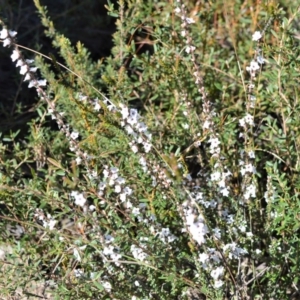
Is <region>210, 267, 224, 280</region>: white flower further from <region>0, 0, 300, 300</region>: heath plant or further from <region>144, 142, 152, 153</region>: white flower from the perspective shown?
<region>144, 142, 152, 153</region>: white flower

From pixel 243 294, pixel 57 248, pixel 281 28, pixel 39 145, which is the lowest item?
pixel 243 294

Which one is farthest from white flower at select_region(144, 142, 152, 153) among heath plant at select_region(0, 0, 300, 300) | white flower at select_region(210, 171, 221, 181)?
white flower at select_region(210, 171, 221, 181)

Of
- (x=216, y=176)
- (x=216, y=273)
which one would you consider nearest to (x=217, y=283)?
(x=216, y=273)

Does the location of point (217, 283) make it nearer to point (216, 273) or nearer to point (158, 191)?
point (216, 273)

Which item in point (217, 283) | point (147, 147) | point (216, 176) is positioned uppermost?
point (147, 147)

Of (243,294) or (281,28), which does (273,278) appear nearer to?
(243,294)

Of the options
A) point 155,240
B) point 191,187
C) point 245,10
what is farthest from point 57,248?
point 245,10

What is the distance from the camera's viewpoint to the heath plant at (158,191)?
2.21m

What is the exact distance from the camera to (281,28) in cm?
260

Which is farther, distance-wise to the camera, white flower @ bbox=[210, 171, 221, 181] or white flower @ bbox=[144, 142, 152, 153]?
white flower @ bbox=[210, 171, 221, 181]

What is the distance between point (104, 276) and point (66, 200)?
355 mm

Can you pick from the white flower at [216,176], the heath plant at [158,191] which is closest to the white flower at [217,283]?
the heath plant at [158,191]

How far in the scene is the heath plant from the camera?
87.2 inches

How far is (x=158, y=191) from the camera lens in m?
2.58
